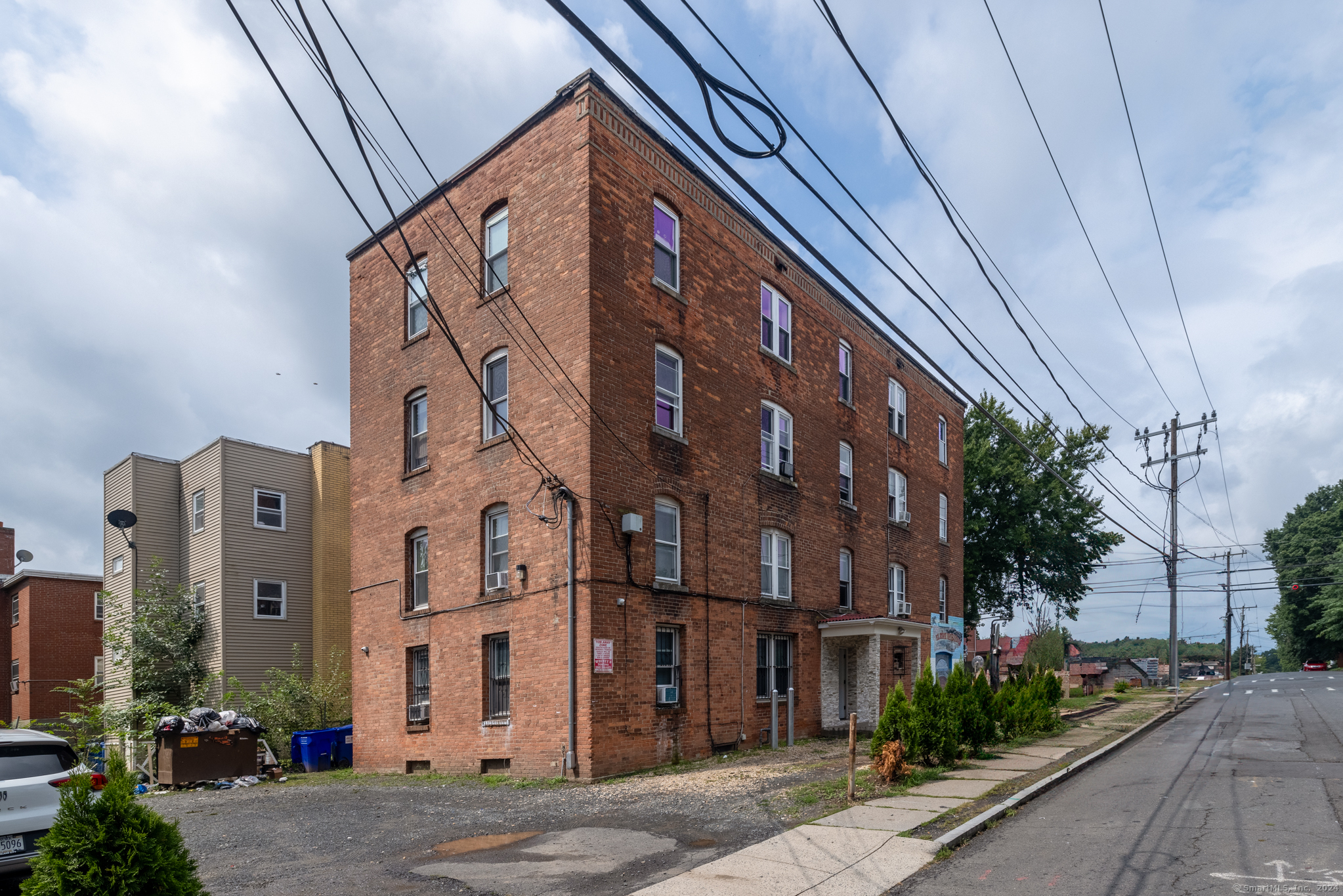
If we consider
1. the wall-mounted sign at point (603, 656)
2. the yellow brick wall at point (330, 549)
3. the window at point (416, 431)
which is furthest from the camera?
the yellow brick wall at point (330, 549)

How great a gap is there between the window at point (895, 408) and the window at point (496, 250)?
1331 centimetres

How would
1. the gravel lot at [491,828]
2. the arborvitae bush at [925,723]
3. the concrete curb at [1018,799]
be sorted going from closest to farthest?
the gravel lot at [491,828] < the concrete curb at [1018,799] < the arborvitae bush at [925,723]

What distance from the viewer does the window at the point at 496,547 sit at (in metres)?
17.7

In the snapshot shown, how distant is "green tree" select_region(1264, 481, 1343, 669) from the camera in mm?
68250

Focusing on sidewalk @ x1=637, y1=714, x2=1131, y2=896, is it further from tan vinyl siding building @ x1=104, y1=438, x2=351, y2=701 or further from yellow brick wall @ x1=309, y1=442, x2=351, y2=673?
yellow brick wall @ x1=309, y1=442, x2=351, y2=673

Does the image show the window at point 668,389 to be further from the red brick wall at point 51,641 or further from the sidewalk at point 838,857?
the red brick wall at point 51,641

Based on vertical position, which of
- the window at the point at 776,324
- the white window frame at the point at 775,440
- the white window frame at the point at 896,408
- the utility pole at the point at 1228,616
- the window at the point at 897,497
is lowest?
the utility pole at the point at 1228,616

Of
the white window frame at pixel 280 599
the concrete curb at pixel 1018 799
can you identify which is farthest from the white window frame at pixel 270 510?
the concrete curb at pixel 1018 799

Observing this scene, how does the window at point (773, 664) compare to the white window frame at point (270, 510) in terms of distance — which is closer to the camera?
the window at point (773, 664)

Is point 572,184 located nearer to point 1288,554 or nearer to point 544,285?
point 544,285

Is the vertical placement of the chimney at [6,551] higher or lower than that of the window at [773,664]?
higher

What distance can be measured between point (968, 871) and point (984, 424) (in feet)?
111

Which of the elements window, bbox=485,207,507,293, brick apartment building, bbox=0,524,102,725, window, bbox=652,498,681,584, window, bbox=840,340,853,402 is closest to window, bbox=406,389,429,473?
window, bbox=485,207,507,293

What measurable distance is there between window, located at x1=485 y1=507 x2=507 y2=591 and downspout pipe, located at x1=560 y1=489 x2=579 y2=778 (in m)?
2.23
